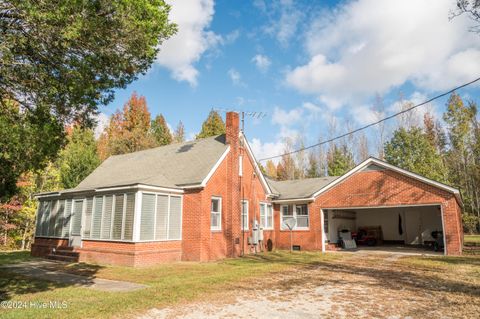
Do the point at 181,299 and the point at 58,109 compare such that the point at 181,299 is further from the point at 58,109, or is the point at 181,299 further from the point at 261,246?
the point at 261,246

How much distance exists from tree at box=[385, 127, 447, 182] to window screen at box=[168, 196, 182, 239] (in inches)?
1210

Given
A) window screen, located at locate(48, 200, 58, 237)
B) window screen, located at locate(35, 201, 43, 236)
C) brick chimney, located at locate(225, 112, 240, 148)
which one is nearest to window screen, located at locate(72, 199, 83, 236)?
window screen, located at locate(48, 200, 58, 237)

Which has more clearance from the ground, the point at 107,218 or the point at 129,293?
the point at 107,218

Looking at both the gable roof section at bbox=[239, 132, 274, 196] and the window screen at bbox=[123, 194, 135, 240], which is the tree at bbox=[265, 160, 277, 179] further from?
the window screen at bbox=[123, 194, 135, 240]

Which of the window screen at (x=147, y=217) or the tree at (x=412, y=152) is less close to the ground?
the tree at (x=412, y=152)

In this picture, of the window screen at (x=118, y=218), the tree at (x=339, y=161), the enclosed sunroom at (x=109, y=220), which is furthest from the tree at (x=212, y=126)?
the window screen at (x=118, y=218)

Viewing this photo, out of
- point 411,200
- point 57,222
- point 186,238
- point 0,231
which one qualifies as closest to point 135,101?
point 0,231

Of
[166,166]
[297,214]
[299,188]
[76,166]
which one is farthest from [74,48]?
[76,166]

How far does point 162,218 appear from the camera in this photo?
52.6ft

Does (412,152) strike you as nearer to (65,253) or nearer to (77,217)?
(77,217)

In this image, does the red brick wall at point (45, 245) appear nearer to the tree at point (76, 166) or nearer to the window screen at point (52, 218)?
the window screen at point (52, 218)

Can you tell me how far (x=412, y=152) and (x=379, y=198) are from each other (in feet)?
84.0

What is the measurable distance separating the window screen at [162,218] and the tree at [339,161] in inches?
1363

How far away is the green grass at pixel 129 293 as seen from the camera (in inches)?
283
